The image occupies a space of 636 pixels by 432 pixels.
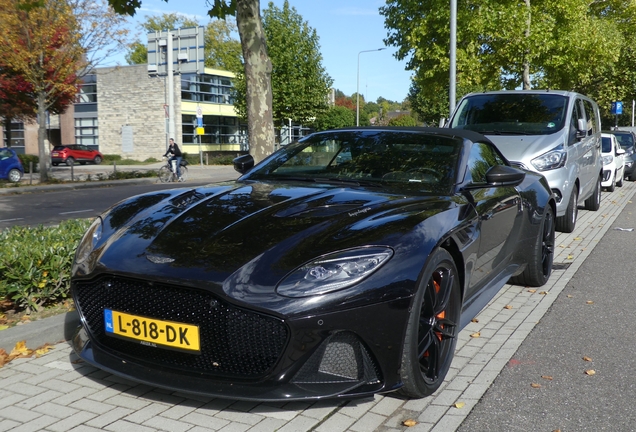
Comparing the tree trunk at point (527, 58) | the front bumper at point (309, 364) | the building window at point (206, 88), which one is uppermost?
the building window at point (206, 88)

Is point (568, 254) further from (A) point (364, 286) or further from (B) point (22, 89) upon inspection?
(B) point (22, 89)

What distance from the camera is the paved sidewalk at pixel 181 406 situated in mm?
3188

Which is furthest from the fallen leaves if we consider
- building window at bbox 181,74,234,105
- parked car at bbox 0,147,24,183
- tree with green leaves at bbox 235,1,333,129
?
building window at bbox 181,74,234,105

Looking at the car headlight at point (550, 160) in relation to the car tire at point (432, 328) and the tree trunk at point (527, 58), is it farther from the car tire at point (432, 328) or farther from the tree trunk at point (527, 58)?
the tree trunk at point (527, 58)

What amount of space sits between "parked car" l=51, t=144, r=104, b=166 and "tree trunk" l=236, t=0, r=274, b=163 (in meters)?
36.2

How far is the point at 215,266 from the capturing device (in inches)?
121

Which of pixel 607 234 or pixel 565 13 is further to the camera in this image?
pixel 565 13

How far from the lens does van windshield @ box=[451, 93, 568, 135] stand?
946cm

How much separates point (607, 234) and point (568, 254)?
215 cm

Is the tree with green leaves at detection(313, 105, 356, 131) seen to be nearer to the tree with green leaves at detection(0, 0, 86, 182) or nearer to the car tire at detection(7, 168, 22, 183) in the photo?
the tree with green leaves at detection(0, 0, 86, 182)

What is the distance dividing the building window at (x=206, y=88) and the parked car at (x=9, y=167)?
2490cm

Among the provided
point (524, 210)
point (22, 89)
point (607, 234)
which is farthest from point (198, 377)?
point (22, 89)

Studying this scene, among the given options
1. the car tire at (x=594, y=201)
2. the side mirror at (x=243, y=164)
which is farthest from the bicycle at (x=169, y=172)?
the side mirror at (x=243, y=164)

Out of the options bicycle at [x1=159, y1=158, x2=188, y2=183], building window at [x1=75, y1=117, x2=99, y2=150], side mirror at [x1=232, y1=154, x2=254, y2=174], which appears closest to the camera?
side mirror at [x1=232, y1=154, x2=254, y2=174]
